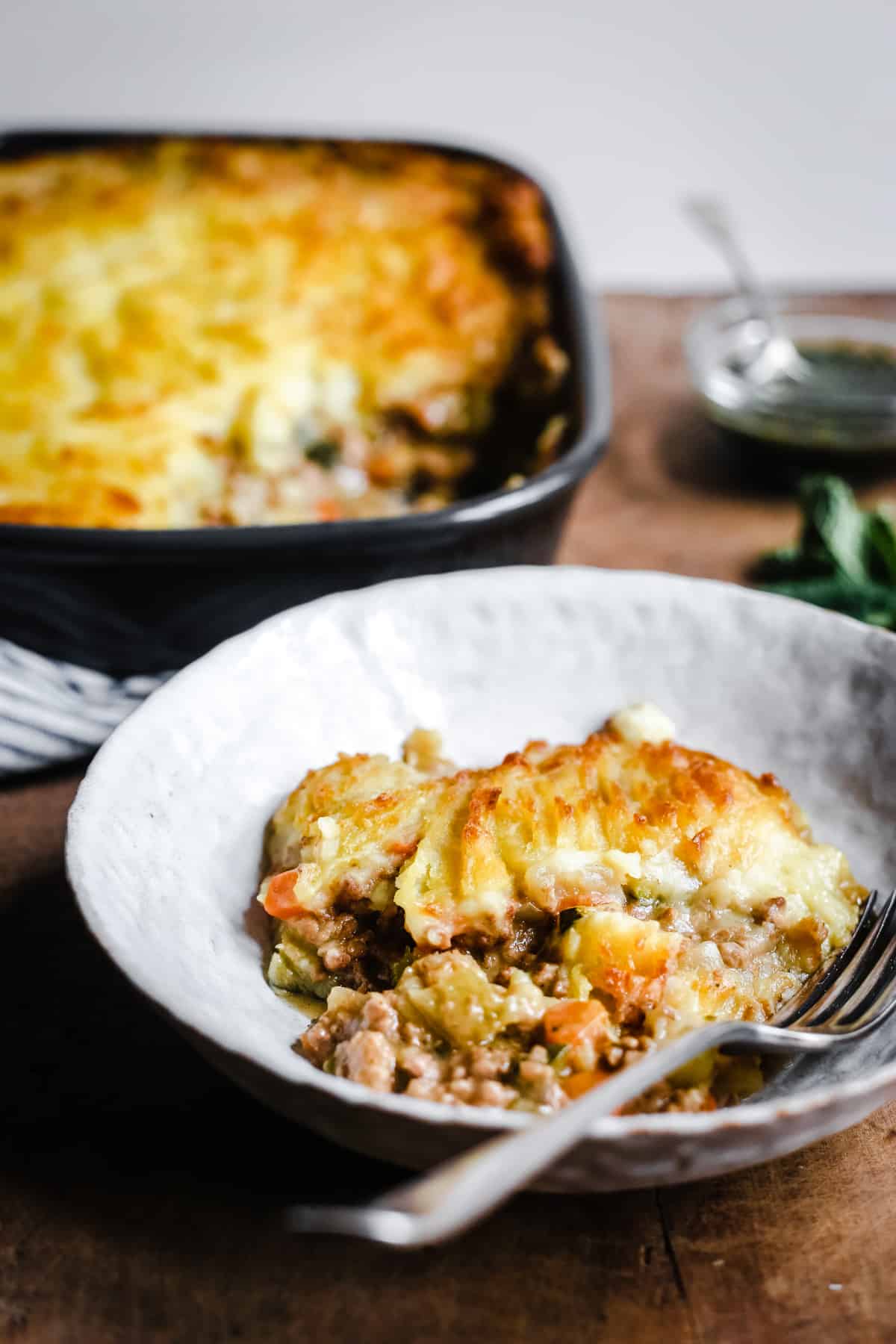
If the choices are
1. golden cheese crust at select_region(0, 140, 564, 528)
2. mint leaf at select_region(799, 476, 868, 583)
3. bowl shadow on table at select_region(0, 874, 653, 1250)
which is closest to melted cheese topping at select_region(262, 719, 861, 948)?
bowl shadow on table at select_region(0, 874, 653, 1250)

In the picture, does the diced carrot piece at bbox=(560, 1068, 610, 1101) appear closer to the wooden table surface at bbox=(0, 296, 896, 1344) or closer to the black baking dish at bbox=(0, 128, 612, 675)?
the wooden table surface at bbox=(0, 296, 896, 1344)

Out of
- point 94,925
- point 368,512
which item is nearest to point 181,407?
point 368,512

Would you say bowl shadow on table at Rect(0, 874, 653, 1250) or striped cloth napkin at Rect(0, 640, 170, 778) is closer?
bowl shadow on table at Rect(0, 874, 653, 1250)

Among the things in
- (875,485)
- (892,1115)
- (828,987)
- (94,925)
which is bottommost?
(875,485)

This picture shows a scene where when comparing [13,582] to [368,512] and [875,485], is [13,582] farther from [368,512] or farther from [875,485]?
[875,485]

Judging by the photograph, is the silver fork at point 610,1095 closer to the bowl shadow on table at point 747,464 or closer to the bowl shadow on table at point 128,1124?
the bowl shadow on table at point 128,1124

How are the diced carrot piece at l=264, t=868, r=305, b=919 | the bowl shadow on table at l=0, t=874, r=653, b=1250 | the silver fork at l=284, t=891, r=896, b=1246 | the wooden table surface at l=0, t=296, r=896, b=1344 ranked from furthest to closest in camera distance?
the diced carrot piece at l=264, t=868, r=305, b=919, the bowl shadow on table at l=0, t=874, r=653, b=1250, the wooden table surface at l=0, t=296, r=896, b=1344, the silver fork at l=284, t=891, r=896, b=1246

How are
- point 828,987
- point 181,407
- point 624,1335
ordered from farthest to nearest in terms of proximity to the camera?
point 181,407 < point 828,987 < point 624,1335
